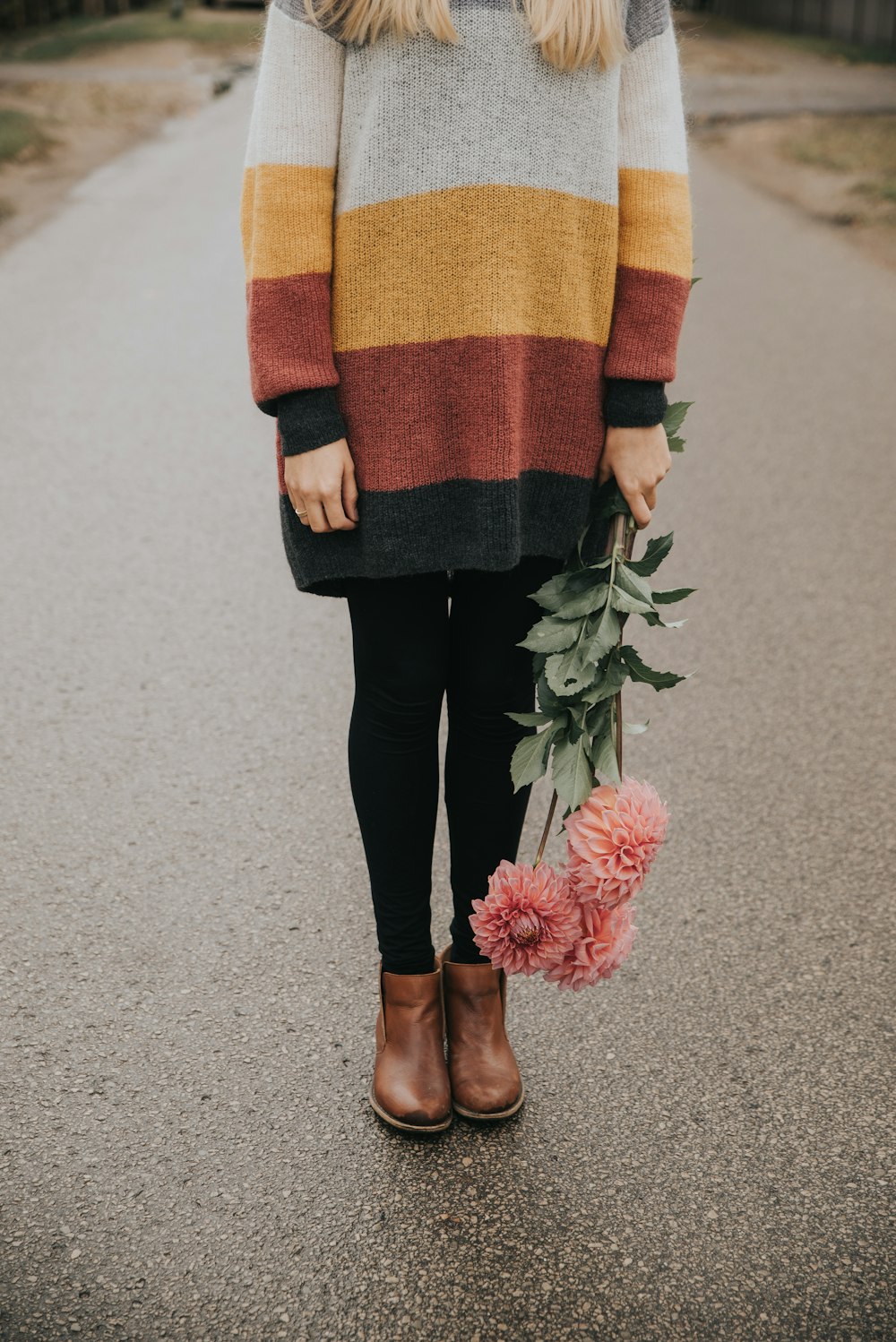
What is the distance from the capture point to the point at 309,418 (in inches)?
64.9

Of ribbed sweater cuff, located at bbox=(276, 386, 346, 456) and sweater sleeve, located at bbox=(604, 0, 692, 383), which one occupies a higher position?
sweater sleeve, located at bbox=(604, 0, 692, 383)

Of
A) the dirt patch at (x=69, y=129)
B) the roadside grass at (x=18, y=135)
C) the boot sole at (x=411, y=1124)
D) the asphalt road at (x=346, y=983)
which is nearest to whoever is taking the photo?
the asphalt road at (x=346, y=983)

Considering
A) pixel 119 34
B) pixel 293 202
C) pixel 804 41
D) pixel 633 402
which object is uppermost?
pixel 293 202

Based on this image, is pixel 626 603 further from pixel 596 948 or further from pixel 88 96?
pixel 88 96

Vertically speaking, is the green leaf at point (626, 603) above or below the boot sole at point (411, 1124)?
above

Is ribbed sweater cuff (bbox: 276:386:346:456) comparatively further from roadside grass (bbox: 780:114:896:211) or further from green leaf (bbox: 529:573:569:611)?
roadside grass (bbox: 780:114:896:211)

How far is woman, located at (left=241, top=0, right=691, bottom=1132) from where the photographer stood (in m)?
1.59

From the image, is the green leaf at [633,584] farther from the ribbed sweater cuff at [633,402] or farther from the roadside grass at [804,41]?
the roadside grass at [804,41]

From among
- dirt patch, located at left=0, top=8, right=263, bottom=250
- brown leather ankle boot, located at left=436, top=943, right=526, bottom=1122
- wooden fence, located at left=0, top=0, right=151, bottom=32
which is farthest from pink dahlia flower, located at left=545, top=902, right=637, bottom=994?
wooden fence, located at left=0, top=0, right=151, bottom=32

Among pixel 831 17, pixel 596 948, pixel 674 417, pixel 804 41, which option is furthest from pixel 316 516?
pixel 831 17

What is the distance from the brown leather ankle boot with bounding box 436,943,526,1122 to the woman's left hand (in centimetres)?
81

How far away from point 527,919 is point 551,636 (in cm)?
40

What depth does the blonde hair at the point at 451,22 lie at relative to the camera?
1.54 metres

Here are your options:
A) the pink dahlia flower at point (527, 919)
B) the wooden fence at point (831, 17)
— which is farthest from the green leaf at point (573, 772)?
the wooden fence at point (831, 17)
